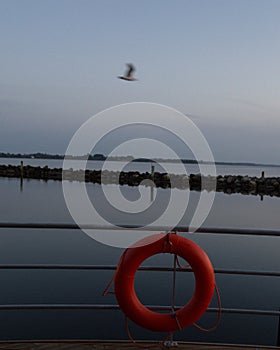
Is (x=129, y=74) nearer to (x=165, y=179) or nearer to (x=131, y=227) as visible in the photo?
(x=131, y=227)

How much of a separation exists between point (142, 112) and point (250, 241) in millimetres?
8607

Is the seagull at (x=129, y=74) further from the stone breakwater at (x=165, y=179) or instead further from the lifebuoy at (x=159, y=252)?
the stone breakwater at (x=165, y=179)

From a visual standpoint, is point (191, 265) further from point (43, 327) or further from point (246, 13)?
point (246, 13)

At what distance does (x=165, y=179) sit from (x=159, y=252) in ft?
119

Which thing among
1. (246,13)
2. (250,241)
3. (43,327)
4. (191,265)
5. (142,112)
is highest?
(246,13)

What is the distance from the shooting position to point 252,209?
22.1 metres

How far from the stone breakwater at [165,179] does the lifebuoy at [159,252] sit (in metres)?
29.5

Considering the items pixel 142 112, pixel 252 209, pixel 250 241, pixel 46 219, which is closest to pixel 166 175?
pixel 252 209

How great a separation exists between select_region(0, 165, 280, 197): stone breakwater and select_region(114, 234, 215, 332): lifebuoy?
29.5 meters

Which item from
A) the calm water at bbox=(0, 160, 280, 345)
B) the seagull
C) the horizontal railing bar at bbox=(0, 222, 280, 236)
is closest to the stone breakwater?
the calm water at bbox=(0, 160, 280, 345)

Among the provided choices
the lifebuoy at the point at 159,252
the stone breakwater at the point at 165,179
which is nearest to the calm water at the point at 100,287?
the lifebuoy at the point at 159,252

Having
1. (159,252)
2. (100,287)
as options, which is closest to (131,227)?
(159,252)

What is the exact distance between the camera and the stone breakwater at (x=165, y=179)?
111 ft

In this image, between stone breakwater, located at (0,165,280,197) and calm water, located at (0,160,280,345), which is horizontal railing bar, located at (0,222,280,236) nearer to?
calm water, located at (0,160,280,345)
